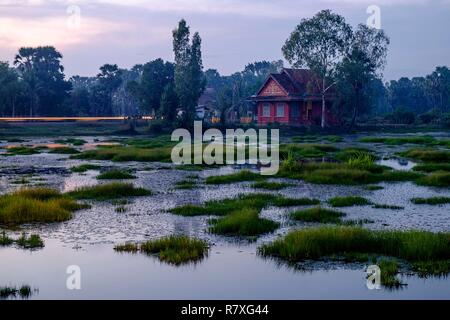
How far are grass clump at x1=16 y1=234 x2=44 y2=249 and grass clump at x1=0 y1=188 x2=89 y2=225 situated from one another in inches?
96.9

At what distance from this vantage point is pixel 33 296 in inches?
414

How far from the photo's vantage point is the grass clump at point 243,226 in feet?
50.2

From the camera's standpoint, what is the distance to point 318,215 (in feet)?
55.8

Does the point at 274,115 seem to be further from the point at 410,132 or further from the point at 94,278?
the point at 94,278

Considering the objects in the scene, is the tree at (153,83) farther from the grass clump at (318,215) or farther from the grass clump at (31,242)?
the grass clump at (31,242)

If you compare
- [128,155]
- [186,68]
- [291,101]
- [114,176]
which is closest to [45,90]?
[186,68]

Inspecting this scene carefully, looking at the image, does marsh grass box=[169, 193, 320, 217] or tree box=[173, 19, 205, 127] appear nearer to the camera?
marsh grass box=[169, 193, 320, 217]

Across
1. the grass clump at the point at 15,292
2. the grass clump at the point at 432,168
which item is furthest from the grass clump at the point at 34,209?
the grass clump at the point at 432,168

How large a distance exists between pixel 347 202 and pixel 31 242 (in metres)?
10.5

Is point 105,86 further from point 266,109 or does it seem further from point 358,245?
point 358,245

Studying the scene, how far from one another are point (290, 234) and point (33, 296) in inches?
→ 240

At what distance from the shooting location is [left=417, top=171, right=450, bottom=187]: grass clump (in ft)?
81.0

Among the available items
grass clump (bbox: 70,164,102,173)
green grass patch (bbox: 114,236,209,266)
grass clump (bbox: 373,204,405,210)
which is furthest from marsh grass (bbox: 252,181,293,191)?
grass clump (bbox: 70,164,102,173)

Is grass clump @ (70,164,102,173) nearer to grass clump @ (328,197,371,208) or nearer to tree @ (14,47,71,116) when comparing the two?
grass clump @ (328,197,371,208)
